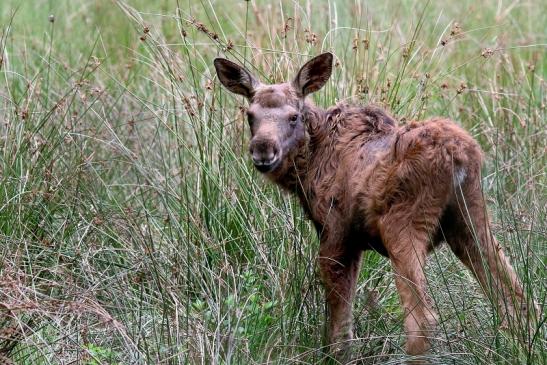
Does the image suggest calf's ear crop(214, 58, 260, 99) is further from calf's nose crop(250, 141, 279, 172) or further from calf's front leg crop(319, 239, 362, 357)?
calf's front leg crop(319, 239, 362, 357)

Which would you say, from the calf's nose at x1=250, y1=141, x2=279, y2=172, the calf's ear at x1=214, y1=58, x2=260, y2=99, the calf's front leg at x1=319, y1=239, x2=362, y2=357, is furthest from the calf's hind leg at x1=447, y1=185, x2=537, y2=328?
the calf's ear at x1=214, y1=58, x2=260, y2=99

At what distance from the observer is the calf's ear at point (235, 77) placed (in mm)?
7055

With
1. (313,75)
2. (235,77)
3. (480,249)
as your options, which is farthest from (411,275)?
(235,77)

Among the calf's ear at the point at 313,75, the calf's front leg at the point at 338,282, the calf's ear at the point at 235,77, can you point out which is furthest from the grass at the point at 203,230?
the calf's ear at the point at 313,75

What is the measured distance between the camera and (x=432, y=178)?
5930mm

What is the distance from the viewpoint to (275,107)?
6.84 metres

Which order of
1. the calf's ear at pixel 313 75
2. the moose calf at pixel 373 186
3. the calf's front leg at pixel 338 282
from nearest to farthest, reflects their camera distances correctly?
the moose calf at pixel 373 186 < the calf's front leg at pixel 338 282 < the calf's ear at pixel 313 75

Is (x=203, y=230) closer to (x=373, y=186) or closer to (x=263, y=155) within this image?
(x=263, y=155)

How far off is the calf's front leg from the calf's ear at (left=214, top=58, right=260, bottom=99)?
1.09m

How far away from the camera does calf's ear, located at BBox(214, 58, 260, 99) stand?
705 centimetres

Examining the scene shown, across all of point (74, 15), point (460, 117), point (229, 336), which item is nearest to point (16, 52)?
point (74, 15)

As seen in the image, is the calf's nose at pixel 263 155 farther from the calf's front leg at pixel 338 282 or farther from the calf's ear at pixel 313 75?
the calf's ear at pixel 313 75

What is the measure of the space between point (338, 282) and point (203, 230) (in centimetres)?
104

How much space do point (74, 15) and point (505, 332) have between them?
7.05 metres
